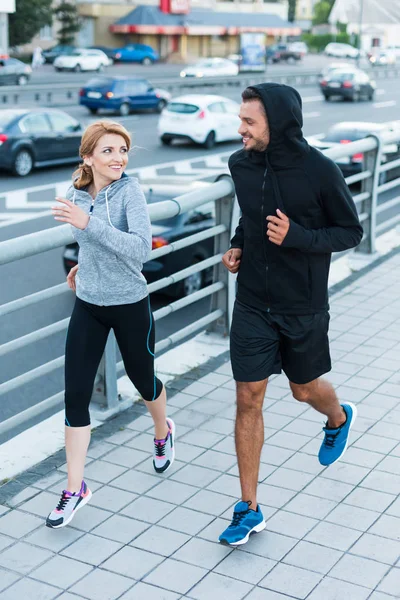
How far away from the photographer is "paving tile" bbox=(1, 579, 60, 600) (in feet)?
12.6

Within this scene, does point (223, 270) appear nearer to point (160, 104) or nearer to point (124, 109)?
point (124, 109)

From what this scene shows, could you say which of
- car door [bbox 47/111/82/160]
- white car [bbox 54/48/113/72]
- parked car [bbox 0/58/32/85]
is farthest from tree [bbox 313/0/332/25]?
car door [bbox 47/111/82/160]

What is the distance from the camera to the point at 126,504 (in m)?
4.66

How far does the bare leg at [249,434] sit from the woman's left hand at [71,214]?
1.01 meters

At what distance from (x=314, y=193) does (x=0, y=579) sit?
6.83ft

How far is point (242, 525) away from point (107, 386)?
168 centimetres

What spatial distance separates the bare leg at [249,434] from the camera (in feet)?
14.0

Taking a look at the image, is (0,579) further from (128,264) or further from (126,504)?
(128,264)

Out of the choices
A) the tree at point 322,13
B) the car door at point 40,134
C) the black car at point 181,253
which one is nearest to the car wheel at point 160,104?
the car door at point 40,134

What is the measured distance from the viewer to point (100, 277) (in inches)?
170

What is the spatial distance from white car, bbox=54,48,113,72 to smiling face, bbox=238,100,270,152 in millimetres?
57625

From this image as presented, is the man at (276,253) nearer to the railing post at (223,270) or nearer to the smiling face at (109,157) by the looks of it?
the smiling face at (109,157)

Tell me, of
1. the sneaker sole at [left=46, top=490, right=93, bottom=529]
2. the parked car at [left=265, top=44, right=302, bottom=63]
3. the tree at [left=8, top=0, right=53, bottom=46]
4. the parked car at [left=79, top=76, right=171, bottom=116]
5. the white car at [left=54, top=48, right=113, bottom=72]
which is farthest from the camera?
the parked car at [left=265, top=44, right=302, bottom=63]

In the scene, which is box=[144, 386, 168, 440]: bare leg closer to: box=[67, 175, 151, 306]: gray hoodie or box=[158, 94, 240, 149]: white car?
box=[67, 175, 151, 306]: gray hoodie
